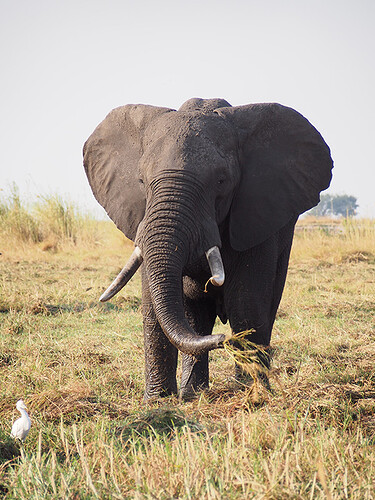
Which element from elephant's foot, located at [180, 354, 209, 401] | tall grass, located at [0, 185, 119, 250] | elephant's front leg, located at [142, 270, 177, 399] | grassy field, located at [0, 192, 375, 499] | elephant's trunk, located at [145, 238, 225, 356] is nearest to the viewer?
grassy field, located at [0, 192, 375, 499]

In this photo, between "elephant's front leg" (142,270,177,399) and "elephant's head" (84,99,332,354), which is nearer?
"elephant's head" (84,99,332,354)

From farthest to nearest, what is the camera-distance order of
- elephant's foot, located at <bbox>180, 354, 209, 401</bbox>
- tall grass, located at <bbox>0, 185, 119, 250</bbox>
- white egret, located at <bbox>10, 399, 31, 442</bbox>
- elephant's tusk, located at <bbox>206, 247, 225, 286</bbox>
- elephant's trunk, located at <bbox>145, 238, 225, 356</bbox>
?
tall grass, located at <bbox>0, 185, 119, 250</bbox>
elephant's foot, located at <bbox>180, 354, 209, 401</bbox>
elephant's tusk, located at <bbox>206, 247, 225, 286</bbox>
elephant's trunk, located at <bbox>145, 238, 225, 356</bbox>
white egret, located at <bbox>10, 399, 31, 442</bbox>

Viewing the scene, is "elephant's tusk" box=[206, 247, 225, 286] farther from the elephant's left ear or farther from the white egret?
the white egret

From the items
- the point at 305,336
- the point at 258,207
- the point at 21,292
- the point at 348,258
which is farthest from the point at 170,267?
the point at 348,258

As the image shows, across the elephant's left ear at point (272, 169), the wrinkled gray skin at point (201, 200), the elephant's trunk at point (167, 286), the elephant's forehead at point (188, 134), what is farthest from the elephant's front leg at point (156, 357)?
the elephant's forehead at point (188, 134)

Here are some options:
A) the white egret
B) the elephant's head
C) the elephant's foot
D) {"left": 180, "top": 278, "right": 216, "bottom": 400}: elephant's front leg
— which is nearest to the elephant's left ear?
the elephant's head

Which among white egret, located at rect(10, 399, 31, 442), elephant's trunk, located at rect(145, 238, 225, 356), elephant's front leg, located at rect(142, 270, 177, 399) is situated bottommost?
white egret, located at rect(10, 399, 31, 442)

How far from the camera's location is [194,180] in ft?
13.0

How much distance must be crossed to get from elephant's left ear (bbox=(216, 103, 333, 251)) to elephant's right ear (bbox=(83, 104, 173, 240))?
618 mm

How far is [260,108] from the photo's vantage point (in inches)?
180

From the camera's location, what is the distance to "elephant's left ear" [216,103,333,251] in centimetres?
443

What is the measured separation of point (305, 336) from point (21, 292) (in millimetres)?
4289

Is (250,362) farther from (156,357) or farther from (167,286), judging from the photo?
(156,357)

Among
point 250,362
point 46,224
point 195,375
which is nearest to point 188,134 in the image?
point 250,362
